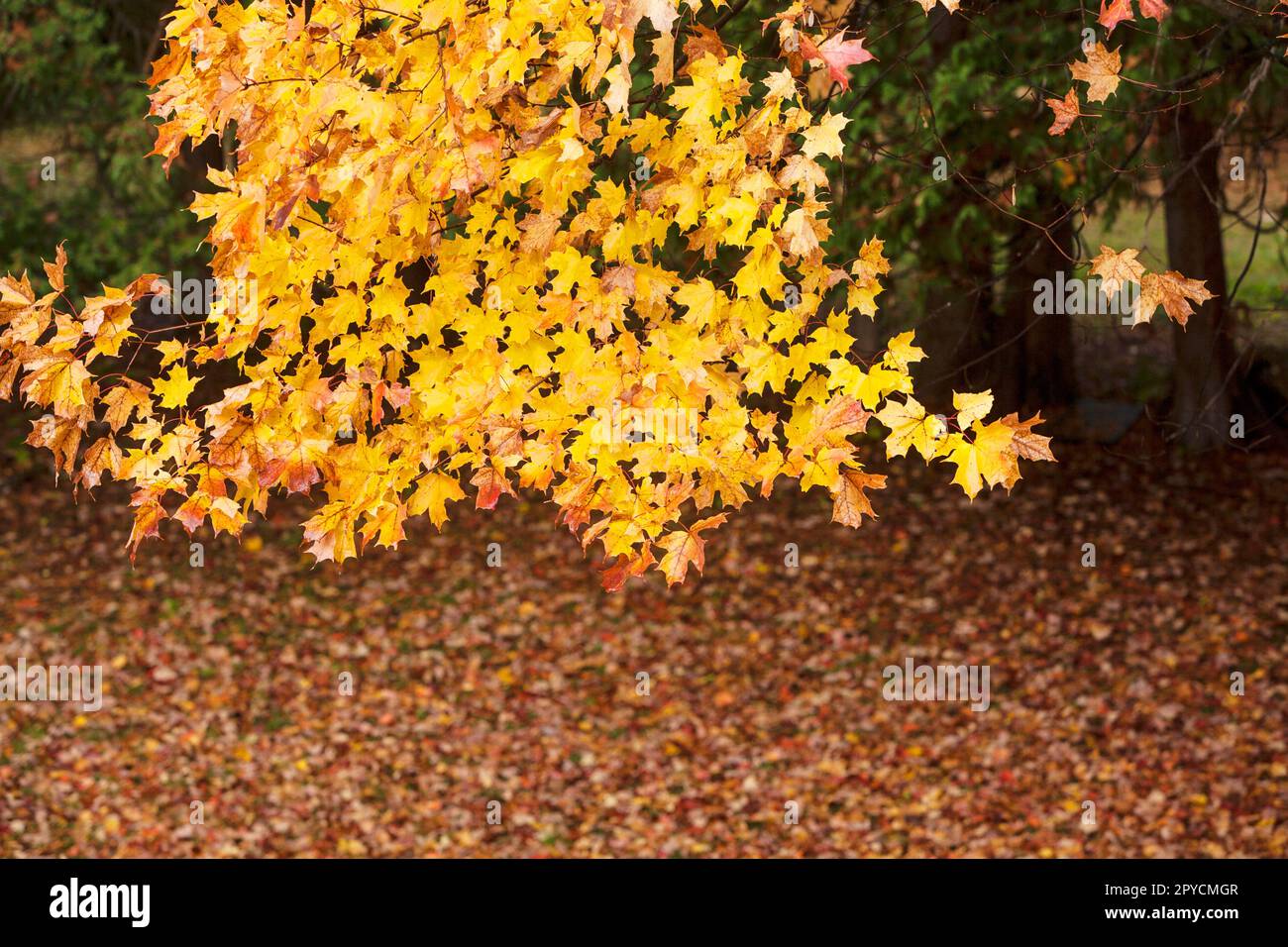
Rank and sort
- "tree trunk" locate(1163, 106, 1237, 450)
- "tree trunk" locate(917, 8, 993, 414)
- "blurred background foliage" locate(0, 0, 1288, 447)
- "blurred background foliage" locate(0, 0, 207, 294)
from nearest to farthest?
"blurred background foliage" locate(0, 0, 1288, 447)
"tree trunk" locate(917, 8, 993, 414)
"blurred background foliage" locate(0, 0, 207, 294)
"tree trunk" locate(1163, 106, 1237, 450)

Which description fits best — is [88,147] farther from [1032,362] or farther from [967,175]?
[1032,362]

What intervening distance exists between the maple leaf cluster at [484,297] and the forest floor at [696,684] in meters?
4.70

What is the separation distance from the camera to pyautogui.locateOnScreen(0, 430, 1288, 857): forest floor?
777 centimetres

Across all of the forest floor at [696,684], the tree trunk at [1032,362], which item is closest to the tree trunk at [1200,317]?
the forest floor at [696,684]

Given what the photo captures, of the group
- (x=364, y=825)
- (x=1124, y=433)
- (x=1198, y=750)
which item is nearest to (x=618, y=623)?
(x=364, y=825)

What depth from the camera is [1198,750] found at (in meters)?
8.02

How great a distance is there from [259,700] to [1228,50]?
289 inches

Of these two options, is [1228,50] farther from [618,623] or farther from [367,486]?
[367,486]

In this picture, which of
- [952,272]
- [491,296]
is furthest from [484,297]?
[952,272]

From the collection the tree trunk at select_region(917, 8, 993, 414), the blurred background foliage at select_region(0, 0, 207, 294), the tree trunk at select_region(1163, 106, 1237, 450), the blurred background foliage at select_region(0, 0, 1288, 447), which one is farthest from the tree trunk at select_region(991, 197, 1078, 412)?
the blurred background foliage at select_region(0, 0, 207, 294)

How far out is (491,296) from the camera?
11.1ft

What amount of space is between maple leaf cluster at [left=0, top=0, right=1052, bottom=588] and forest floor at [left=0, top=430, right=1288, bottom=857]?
15.4ft

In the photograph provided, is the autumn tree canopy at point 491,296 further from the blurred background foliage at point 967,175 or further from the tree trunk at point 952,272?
the tree trunk at point 952,272

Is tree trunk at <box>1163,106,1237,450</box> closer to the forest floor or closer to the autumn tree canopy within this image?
the forest floor
